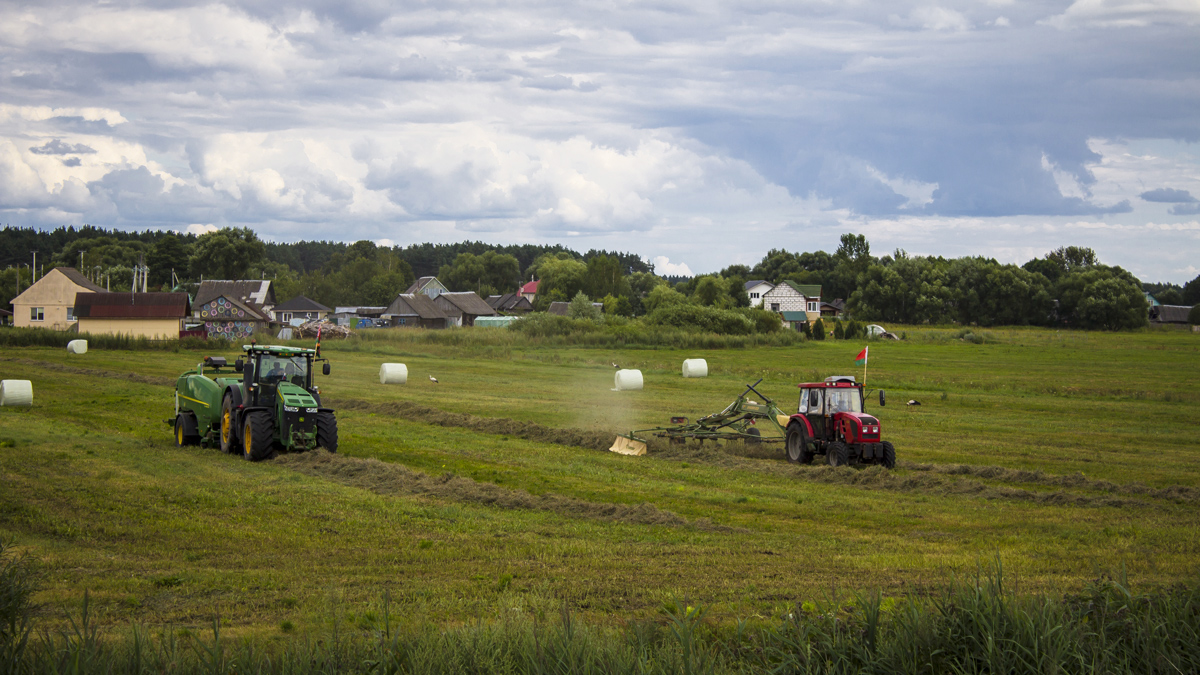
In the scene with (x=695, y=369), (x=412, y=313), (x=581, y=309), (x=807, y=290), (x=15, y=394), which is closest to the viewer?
(x=15, y=394)

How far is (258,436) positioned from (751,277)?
148 m

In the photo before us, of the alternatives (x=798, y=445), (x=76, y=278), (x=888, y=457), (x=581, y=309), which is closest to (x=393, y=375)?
(x=798, y=445)

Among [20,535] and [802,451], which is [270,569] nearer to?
[20,535]

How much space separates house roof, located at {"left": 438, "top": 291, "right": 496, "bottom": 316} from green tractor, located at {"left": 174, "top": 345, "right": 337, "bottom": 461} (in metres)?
90.5

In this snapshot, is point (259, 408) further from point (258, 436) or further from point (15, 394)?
point (15, 394)

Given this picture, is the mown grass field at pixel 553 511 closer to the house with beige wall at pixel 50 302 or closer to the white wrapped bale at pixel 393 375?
the white wrapped bale at pixel 393 375

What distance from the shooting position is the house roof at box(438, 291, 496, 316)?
11269 centimetres

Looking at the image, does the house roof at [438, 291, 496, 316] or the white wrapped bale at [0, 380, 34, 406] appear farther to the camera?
the house roof at [438, 291, 496, 316]

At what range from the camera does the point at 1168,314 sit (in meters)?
133

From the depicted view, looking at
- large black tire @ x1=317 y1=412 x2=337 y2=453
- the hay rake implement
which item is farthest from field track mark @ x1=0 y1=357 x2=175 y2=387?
the hay rake implement

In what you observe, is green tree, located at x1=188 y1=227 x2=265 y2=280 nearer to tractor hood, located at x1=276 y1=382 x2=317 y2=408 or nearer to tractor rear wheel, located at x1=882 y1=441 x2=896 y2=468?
tractor hood, located at x1=276 y1=382 x2=317 y2=408

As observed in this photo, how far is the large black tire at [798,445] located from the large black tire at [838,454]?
62 cm

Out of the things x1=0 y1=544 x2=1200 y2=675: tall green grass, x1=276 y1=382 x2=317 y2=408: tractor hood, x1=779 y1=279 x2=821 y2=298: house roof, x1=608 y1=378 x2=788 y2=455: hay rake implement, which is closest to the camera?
x1=0 y1=544 x2=1200 y2=675: tall green grass

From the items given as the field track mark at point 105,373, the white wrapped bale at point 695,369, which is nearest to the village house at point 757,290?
the white wrapped bale at point 695,369
